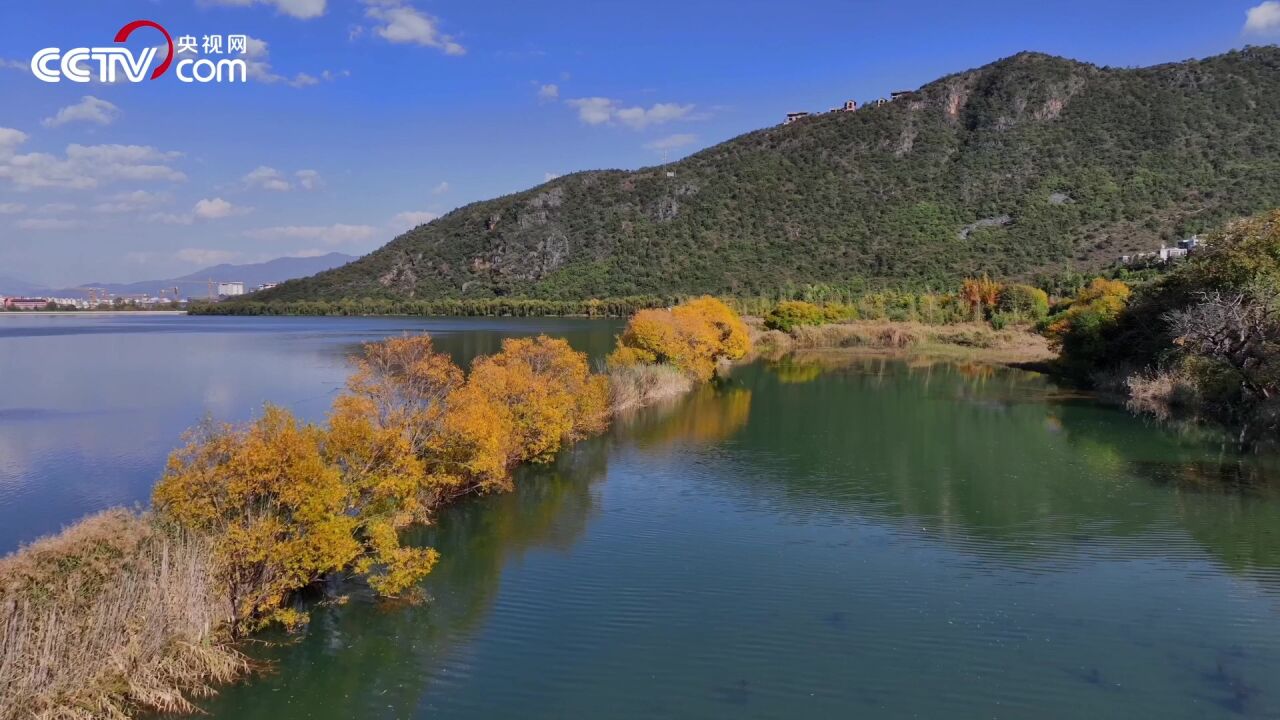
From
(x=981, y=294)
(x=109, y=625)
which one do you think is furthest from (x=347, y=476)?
(x=981, y=294)

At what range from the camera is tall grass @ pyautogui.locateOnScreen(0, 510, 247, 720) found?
29.9ft

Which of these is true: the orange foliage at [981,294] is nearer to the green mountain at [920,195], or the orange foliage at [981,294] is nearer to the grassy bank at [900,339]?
the grassy bank at [900,339]

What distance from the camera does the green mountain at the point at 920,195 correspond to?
87.9 meters

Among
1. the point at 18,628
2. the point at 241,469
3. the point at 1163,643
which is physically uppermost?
the point at 241,469

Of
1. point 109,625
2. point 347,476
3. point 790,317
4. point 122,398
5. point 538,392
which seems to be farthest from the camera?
point 790,317

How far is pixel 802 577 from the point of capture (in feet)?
50.9

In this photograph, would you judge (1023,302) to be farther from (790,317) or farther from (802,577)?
(802,577)

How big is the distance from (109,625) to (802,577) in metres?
11.3

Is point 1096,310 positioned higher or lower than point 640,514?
higher

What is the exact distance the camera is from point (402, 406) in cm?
1877

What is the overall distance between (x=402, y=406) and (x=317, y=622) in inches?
257

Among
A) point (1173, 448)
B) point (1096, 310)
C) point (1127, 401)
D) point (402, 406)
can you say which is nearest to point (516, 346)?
point (402, 406)

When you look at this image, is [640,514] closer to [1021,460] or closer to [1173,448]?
[1021,460]

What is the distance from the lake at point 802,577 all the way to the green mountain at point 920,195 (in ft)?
214
